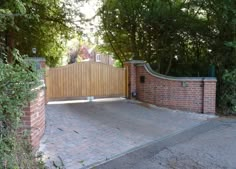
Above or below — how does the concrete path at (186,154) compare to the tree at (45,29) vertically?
below

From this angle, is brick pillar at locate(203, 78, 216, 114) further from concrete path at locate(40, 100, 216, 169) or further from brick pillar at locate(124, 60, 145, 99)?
brick pillar at locate(124, 60, 145, 99)

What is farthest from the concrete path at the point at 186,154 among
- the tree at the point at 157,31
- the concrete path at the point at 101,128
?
the tree at the point at 157,31

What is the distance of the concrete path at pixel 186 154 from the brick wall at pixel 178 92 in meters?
3.14

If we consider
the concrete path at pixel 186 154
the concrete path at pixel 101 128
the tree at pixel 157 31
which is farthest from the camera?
the tree at pixel 157 31

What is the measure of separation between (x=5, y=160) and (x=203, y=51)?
10.8 metres

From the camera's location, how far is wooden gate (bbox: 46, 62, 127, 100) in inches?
439

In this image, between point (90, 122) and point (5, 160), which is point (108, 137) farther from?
point (5, 160)

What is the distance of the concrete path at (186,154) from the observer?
5.27 metres

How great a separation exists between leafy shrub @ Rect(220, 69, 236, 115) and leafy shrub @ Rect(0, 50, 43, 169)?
8586mm

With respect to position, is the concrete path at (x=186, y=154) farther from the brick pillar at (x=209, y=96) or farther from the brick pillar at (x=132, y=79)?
the brick pillar at (x=132, y=79)

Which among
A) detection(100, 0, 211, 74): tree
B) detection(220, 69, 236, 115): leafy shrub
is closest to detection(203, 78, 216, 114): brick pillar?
detection(220, 69, 236, 115): leafy shrub

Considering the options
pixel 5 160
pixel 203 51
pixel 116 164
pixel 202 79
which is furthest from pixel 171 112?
pixel 5 160

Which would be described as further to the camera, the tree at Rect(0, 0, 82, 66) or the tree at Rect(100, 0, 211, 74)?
the tree at Rect(0, 0, 82, 66)

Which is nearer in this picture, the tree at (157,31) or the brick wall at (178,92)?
the brick wall at (178,92)
